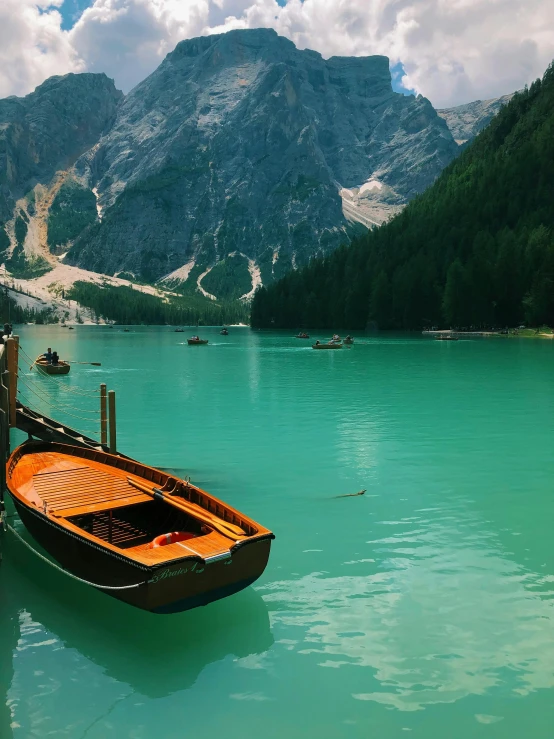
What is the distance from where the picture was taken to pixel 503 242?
168 metres

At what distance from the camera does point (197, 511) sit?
1597 centimetres

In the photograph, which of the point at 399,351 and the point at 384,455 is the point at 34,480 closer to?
the point at 384,455

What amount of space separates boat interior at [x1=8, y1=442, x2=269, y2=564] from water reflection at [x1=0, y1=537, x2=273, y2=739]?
61.9 inches

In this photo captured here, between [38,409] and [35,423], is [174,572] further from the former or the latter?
[38,409]

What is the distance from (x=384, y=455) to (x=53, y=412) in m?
29.2

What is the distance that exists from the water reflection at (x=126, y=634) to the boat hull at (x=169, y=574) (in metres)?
0.87

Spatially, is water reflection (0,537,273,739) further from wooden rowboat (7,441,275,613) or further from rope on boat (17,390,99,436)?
rope on boat (17,390,99,436)

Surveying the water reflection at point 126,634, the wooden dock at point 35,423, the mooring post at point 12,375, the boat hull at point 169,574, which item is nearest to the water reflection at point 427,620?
the water reflection at point 126,634

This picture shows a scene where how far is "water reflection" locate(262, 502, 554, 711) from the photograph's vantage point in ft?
38.4

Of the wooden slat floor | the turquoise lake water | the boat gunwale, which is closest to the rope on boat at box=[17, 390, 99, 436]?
the turquoise lake water

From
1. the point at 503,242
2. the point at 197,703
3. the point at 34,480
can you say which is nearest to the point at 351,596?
the point at 197,703

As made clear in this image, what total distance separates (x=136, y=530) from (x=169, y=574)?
5046 mm

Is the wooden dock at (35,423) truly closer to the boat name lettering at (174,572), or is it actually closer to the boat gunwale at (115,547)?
the boat gunwale at (115,547)

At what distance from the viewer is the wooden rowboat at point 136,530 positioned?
12.4 m
